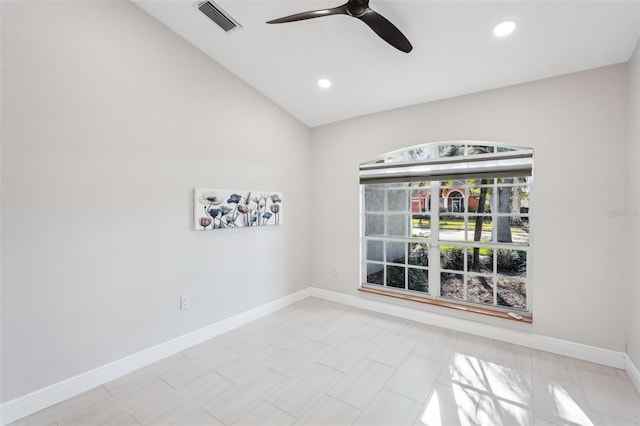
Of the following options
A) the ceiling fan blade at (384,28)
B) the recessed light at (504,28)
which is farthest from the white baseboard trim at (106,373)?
the recessed light at (504,28)

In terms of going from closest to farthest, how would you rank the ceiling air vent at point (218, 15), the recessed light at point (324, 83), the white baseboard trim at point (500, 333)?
the ceiling air vent at point (218, 15) < the white baseboard trim at point (500, 333) < the recessed light at point (324, 83)

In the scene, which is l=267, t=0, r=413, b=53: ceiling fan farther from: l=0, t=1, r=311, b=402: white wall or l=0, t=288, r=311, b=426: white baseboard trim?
l=0, t=288, r=311, b=426: white baseboard trim

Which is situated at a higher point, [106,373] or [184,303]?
[184,303]

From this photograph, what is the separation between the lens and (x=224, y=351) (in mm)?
2867

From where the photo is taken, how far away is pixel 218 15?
2578 mm

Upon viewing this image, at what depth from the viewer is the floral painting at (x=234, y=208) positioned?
3046 mm

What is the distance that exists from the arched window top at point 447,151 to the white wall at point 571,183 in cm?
9

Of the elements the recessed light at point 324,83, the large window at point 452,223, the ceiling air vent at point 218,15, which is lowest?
the large window at point 452,223

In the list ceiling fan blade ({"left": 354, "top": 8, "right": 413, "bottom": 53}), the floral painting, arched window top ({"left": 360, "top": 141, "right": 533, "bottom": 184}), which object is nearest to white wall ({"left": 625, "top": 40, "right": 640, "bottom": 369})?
arched window top ({"left": 360, "top": 141, "right": 533, "bottom": 184})

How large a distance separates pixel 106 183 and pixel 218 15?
1.72 meters

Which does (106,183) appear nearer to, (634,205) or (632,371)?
(634,205)

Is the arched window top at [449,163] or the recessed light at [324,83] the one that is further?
the recessed light at [324,83]

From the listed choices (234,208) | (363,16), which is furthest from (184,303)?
(363,16)

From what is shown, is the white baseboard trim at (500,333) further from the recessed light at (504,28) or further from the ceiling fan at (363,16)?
the ceiling fan at (363,16)
